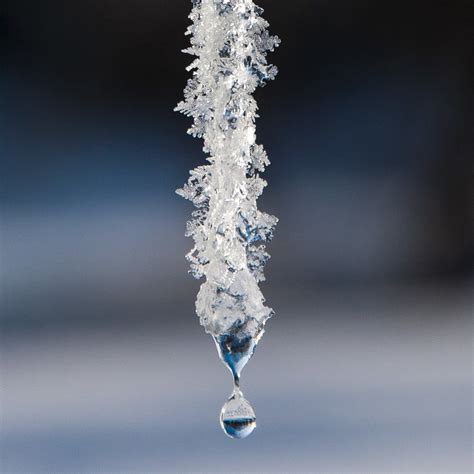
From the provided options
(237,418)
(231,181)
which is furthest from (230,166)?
(237,418)

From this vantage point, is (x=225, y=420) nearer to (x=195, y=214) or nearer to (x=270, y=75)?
(x=195, y=214)

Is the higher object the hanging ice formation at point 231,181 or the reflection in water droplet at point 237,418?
the hanging ice formation at point 231,181

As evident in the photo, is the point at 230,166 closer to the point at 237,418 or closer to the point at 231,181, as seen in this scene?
the point at 231,181

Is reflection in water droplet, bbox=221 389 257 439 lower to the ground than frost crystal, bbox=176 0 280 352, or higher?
lower

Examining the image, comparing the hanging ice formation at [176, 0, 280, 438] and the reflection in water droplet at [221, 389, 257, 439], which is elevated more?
the hanging ice formation at [176, 0, 280, 438]

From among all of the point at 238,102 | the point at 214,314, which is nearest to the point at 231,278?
the point at 214,314
